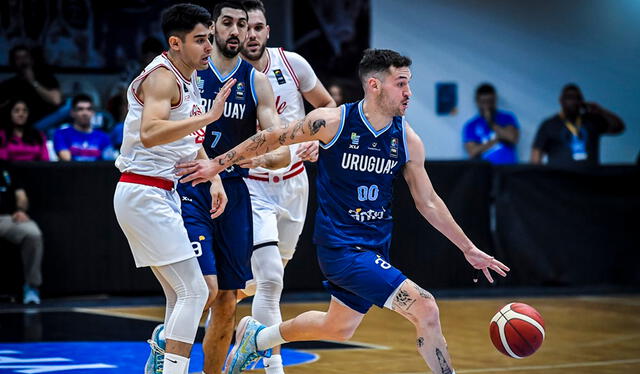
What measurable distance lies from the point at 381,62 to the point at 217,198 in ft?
4.17

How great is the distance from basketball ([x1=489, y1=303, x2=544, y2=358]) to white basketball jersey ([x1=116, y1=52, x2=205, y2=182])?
85.3 inches

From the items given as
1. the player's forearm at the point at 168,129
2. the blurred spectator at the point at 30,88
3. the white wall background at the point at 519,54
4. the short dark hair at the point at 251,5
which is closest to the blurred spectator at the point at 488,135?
the white wall background at the point at 519,54

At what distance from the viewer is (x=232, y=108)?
7.40m

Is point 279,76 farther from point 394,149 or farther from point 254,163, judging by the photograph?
point 394,149

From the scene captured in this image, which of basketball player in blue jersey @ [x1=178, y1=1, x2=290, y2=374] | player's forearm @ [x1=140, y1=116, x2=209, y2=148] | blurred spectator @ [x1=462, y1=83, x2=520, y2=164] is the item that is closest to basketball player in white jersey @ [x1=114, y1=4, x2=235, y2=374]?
player's forearm @ [x1=140, y1=116, x2=209, y2=148]

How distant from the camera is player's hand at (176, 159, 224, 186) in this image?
257 inches

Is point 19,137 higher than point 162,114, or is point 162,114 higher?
point 162,114

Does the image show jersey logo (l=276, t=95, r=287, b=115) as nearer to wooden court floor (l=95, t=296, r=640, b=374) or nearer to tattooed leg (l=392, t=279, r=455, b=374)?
wooden court floor (l=95, t=296, r=640, b=374)

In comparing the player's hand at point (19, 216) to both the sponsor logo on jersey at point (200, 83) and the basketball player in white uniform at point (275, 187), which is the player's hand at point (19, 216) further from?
the sponsor logo on jersey at point (200, 83)

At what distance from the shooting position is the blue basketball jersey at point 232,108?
7.40m

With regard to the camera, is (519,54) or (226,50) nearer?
(226,50)

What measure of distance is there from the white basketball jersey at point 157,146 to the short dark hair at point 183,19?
167 mm

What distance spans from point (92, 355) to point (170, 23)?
3.41 m

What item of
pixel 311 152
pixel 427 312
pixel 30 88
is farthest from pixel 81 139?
pixel 427 312
